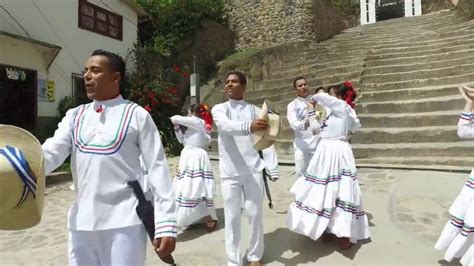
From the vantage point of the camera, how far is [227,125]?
322 cm

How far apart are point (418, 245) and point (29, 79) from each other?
33.8 ft

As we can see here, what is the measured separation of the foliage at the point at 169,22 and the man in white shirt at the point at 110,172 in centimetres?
1435

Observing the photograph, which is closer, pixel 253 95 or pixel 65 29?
pixel 65 29

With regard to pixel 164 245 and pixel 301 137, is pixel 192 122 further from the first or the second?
pixel 164 245

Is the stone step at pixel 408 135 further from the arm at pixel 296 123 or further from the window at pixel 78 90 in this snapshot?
the window at pixel 78 90

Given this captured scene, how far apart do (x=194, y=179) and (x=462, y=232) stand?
2844 mm

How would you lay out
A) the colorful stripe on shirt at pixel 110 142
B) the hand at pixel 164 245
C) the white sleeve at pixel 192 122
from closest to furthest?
the hand at pixel 164 245, the colorful stripe on shirt at pixel 110 142, the white sleeve at pixel 192 122

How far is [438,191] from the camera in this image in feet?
17.6

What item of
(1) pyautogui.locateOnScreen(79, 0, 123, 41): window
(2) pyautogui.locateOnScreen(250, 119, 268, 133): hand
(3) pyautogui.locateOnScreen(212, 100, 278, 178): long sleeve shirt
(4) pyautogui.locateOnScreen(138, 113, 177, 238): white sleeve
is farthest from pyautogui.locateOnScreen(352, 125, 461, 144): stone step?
(1) pyautogui.locateOnScreen(79, 0, 123, 41): window

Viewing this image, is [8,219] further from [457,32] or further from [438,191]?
[457,32]

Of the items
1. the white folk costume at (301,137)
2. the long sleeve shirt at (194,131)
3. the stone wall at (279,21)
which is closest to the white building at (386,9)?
the stone wall at (279,21)

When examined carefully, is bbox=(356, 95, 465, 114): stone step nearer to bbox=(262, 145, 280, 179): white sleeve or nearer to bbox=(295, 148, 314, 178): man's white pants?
bbox=(295, 148, 314, 178): man's white pants

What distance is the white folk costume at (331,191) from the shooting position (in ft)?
12.5

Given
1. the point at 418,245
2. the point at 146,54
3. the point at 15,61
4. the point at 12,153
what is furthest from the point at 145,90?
the point at 12,153
